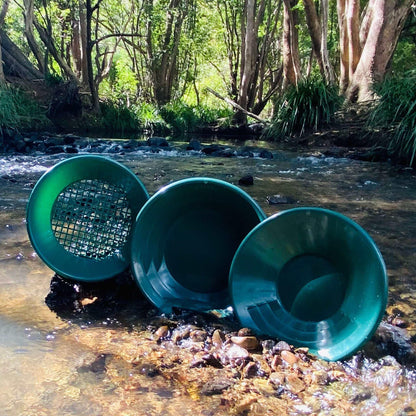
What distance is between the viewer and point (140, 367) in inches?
74.9

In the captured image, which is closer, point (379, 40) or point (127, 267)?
point (127, 267)

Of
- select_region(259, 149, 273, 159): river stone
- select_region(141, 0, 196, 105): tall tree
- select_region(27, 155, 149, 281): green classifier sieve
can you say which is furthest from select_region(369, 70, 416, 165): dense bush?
select_region(141, 0, 196, 105): tall tree

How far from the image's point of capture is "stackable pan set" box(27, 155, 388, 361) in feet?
6.72

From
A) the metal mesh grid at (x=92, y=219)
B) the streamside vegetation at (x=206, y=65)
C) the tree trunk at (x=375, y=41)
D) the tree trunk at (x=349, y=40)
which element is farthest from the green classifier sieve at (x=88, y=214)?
the tree trunk at (x=349, y=40)

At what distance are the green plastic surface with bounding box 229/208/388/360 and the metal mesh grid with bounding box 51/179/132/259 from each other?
86cm

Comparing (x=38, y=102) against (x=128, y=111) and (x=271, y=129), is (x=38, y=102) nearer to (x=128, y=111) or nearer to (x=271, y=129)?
(x=128, y=111)

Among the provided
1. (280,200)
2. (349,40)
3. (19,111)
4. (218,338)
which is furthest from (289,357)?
(19,111)

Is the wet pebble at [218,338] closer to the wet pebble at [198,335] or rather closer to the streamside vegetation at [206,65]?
the wet pebble at [198,335]

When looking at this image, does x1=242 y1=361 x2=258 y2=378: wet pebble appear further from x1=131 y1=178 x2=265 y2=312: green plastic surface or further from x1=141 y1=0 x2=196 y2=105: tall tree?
x1=141 y1=0 x2=196 y2=105: tall tree

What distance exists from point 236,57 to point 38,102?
387 inches

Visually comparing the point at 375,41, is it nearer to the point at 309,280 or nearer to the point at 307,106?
the point at 307,106

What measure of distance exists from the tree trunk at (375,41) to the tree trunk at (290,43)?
1.95 metres

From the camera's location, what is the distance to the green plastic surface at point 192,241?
2.45 m

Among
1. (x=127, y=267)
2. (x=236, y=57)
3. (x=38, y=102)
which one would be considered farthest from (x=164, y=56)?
(x=127, y=267)
